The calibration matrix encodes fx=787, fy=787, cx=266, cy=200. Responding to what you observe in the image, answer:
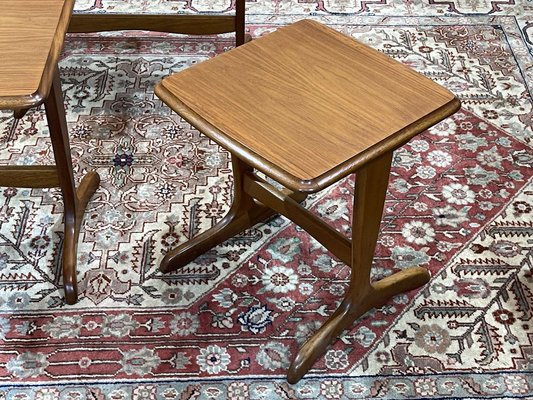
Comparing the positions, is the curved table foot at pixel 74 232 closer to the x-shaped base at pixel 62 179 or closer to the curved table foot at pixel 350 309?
the x-shaped base at pixel 62 179

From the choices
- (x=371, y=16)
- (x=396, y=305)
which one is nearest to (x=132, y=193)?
(x=396, y=305)

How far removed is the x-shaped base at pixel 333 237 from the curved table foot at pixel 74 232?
10.3 inches

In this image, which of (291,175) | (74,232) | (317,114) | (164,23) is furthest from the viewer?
(164,23)

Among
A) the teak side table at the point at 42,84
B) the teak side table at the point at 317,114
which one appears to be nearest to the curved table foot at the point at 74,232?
the teak side table at the point at 42,84

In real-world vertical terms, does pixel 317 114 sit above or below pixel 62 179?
above

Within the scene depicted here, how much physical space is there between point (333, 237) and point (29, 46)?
891 mm

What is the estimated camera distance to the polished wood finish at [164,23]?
9.66 ft

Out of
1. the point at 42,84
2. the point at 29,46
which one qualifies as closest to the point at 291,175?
the point at 42,84

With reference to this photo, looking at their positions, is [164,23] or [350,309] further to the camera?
[164,23]

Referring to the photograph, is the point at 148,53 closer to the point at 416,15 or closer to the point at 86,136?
the point at 86,136

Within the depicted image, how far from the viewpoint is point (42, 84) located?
1.63 m

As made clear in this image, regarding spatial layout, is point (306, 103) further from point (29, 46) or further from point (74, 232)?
point (74, 232)

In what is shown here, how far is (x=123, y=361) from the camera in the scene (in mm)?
2107

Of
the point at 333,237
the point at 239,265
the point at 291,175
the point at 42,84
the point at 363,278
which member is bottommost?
the point at 239,265
